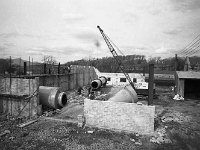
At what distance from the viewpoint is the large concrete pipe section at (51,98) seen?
1584 centimetres

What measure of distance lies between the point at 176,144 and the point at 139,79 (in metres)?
22.3

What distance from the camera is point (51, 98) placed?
51.9ft

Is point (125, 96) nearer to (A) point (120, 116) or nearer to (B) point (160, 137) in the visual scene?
Result: (A) point (120, 116)

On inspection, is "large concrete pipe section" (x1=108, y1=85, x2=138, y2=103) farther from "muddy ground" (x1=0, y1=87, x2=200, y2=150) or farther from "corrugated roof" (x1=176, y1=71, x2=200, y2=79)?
"corrugated roof" (x1=176, y1=71, x2=200, y2=79)

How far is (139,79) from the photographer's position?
104 ft

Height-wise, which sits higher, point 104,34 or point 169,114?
point 104,34

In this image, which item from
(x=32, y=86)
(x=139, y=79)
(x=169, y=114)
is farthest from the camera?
(x=139, y=79)

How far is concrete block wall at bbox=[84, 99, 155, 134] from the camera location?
10.9m

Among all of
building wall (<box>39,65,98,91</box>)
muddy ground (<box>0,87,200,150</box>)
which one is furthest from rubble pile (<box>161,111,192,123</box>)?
building wall (<box>39,65,98,91</box>)

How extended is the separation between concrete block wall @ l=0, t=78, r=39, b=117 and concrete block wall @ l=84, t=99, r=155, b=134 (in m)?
5.54

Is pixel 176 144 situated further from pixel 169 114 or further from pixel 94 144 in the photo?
pixel 169 114

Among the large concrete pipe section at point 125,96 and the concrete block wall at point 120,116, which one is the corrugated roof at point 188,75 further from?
the concrete block wall at point 120,116

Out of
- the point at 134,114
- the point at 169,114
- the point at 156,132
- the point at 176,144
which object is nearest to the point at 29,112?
the point at 134,114

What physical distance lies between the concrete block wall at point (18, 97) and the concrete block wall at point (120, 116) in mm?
5542
